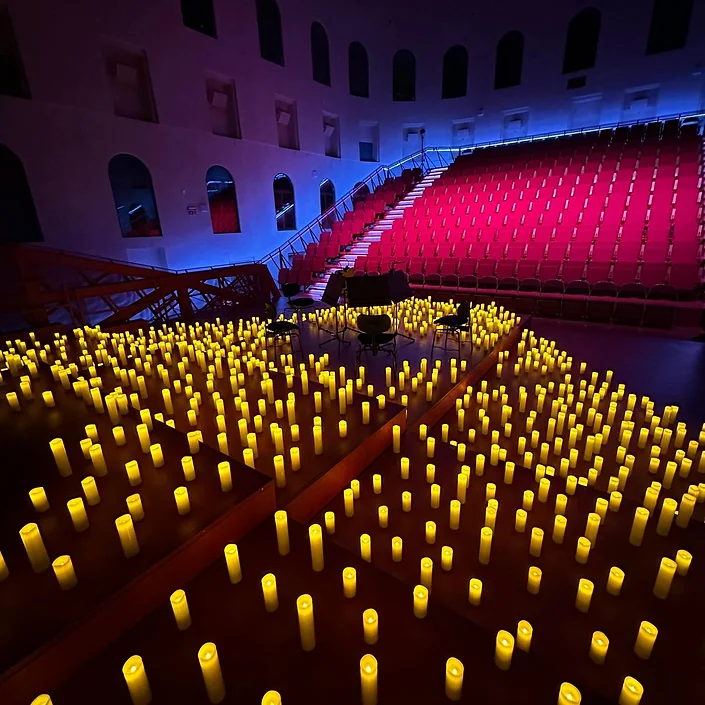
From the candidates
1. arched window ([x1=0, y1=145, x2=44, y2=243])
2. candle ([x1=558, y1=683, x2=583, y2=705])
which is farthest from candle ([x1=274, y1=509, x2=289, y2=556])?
arched window ([x1=0, y1=145, x2=44, y2=243])

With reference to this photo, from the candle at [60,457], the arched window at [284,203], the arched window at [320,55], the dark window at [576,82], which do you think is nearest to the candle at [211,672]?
the candle at [60,457]

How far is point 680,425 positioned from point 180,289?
21.8 ft

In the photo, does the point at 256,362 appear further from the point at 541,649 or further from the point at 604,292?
the point at 604,292

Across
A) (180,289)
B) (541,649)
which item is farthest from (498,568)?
(180,289)

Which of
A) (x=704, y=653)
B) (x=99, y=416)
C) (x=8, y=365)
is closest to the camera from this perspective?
(x=704, y=653)

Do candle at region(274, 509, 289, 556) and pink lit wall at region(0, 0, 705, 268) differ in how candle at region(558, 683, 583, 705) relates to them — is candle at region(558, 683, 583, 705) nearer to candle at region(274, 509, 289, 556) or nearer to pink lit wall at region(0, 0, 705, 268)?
candle at region(274, 509, 289, 556)

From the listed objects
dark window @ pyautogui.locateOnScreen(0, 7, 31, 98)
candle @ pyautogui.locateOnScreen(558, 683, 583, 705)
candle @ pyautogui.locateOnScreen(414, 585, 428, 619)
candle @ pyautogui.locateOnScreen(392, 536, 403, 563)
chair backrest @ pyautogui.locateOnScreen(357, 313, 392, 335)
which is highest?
dark window @ pyautogui.locateOnScreen(0, 7, 31, 98)

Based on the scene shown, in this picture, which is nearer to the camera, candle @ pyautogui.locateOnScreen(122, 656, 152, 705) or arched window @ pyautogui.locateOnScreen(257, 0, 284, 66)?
candle @ pyautogui.locateOnScreen(122, 656, 152, 705)

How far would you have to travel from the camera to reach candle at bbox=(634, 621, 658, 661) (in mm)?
1214

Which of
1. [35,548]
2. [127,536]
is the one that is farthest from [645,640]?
[35,548]

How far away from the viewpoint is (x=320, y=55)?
11141mm

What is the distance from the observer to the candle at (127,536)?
129cm

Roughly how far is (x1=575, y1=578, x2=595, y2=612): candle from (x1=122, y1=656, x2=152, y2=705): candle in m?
1.41

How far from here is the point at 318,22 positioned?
10.7 metres
